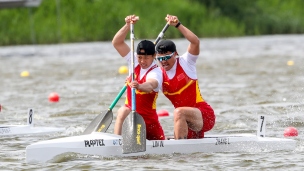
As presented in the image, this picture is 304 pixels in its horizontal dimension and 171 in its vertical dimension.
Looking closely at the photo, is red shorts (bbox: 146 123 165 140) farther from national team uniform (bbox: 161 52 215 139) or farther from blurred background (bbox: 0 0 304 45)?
blurred background (bbox: 0 0 304 45)

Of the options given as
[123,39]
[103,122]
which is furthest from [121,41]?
[103,122]

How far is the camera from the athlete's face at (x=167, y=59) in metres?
9.96

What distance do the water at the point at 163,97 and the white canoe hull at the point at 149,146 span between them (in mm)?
107

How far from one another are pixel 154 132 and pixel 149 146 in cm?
38

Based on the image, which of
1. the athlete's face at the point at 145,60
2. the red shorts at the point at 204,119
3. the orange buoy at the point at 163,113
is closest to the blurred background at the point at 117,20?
the orange buoy at the point at 163,113

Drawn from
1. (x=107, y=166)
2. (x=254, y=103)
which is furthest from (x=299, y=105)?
(x=107, y=166)

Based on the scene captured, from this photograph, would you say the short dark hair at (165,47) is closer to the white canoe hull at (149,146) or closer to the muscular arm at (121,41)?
the muscular arm at (121,41)

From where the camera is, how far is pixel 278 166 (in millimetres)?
9328

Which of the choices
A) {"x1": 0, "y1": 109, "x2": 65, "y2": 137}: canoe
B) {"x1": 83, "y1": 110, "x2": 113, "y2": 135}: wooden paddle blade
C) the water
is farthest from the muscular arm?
{"x1": 0, "y1": 109, "x2": 65, "y2": 137}: canoe

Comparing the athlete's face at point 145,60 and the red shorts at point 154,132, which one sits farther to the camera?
the red shorts at point 154,132

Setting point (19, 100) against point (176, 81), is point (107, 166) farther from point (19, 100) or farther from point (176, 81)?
point (19, 100)

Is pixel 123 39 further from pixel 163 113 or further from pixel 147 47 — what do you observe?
pixel 163 113

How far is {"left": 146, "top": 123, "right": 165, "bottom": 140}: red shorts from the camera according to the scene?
10.1 meters

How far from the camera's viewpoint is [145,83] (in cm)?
962
